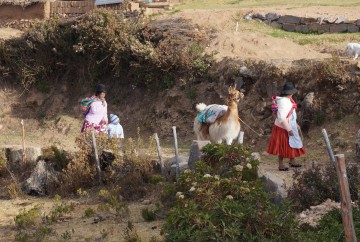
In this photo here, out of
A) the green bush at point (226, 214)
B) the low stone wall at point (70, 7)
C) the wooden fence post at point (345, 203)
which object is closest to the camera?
the wooden fence post at point (345, 203)

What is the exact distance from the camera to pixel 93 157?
11789mm

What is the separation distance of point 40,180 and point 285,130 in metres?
4.53

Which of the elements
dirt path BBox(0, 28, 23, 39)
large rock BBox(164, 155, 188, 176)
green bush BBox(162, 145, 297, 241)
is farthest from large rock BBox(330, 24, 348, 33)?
green bush BBox(162, 145, 297, 241)

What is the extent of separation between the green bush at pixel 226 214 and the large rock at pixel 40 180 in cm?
459

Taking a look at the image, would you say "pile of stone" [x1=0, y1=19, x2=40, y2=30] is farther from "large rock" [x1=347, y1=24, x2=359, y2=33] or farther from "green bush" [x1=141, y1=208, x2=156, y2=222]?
"green bush" [x1=141, y1=208, x2=156, y2=222]

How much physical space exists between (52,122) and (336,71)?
321 inches

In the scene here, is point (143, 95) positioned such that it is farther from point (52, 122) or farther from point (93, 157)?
point (93, 157)

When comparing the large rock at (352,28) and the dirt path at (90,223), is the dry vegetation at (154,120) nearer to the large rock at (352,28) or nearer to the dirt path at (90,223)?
the dirt path at (90,223)

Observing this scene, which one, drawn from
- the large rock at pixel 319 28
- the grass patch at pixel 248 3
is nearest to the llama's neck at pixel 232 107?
the large rock at pixel 319 28

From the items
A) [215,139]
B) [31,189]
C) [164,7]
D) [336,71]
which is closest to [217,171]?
[215,139]

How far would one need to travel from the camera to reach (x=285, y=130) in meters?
10.8

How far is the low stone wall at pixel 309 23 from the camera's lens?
19.7 m

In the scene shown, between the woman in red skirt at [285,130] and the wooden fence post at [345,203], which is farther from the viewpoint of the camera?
the woman in red skirt at [285,130]

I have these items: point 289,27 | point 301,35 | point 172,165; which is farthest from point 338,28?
point 172,165
